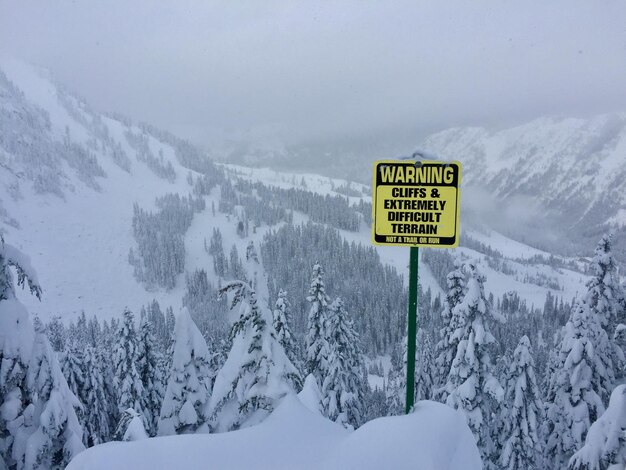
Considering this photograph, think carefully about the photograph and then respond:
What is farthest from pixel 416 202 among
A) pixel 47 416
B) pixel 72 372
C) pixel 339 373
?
pixel 72 372

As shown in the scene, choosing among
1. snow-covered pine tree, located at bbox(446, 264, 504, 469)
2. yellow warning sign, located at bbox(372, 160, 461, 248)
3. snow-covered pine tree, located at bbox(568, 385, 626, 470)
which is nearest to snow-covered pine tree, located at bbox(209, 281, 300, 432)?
yellow warning sign, located at bbox(372, 160, 461, 248)

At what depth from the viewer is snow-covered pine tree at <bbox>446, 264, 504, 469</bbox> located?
51.5 feet

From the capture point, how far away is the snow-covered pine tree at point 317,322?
78.0 feet

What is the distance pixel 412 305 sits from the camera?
4.96 meters

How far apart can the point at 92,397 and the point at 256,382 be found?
2660 centimetres

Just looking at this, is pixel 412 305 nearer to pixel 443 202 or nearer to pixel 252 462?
pixel 443 202

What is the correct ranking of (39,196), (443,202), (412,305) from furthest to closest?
(39,196)
(412,305)
(443,202)

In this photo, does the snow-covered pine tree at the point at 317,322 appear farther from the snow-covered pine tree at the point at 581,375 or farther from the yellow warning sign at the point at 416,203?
the yellow warning sign at the point at 416,203

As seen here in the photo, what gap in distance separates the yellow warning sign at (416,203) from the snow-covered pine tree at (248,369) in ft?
15.1

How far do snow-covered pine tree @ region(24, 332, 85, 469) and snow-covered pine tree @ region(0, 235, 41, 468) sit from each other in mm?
253

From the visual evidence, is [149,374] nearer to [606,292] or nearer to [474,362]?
[474,362]

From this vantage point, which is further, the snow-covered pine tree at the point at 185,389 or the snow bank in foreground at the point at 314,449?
the snow-covered pine tree at the point at 185,389

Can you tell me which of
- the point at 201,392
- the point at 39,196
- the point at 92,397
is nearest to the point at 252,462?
the point at 201,392

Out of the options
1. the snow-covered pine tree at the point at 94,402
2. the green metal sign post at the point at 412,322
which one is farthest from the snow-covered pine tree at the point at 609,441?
the snow-covered pine tree at the point at 94,402
